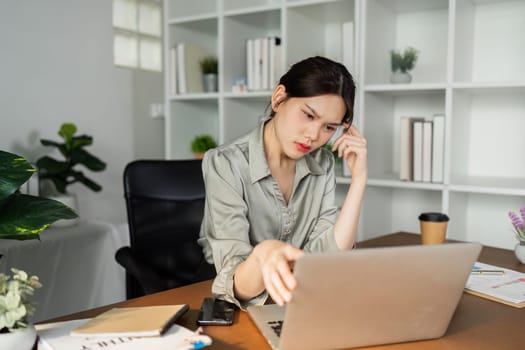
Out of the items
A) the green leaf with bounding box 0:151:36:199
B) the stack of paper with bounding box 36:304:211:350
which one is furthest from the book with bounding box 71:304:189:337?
the green leaf with bounding box 0:151:36:199

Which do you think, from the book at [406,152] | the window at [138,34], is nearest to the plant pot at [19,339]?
the book at [406,152]

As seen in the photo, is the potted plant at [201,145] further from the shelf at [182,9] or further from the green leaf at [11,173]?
the green leaf at [11,173]

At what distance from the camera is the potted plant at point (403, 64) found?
7.59 ft

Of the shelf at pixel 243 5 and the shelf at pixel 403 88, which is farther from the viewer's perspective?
the shelf at pixel 243 5

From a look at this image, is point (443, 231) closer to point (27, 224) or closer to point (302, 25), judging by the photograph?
point (27, 224)

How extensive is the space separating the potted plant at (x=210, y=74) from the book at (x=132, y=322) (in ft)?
6.74

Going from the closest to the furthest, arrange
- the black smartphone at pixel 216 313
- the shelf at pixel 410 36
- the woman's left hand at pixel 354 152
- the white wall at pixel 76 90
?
the black smartphone at pixel 216 313, the woman's left hand at pixel 354 152, the shelf at pixel 410 36, the white wall at pixel 76 90

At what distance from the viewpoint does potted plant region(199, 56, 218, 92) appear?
288 cm

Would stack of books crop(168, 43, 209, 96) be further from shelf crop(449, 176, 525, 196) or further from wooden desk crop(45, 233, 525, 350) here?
wooden desk crop(45, 233, 525, 350)

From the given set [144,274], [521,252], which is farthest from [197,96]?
[521,252]

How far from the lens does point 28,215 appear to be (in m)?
0.87

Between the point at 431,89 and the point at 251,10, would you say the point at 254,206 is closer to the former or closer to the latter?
the point at 431,89

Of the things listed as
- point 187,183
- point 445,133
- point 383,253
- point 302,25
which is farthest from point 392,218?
point 383,253

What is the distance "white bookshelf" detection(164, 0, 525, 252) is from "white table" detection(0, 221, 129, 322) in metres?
0.78
